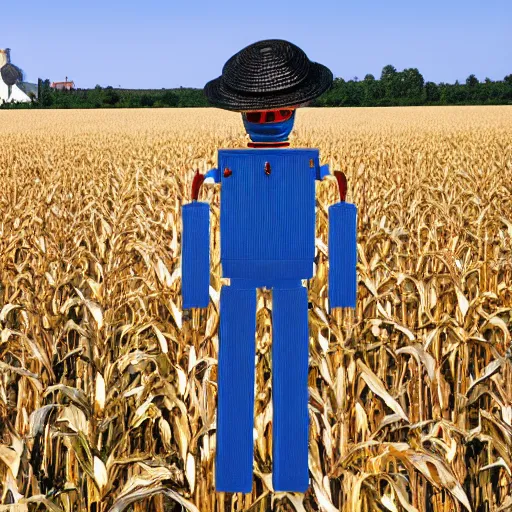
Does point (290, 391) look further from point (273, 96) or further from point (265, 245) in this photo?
point (273, 96)

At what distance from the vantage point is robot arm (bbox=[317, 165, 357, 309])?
2756 mm

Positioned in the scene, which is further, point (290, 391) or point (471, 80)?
point (471, 80)

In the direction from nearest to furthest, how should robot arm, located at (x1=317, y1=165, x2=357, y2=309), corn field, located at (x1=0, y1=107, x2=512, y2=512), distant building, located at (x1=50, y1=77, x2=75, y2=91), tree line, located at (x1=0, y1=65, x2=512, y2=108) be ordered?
corn field, located at (x1=0, y1=107, x2=512, y2=512), robot arm, located at (x1=317, y1=165, x2=357, y2=309), tree line, located at (x1=0, y1=65, x2=512, y2=108), distant building, located at (x1=50, y1=77, x2=75, y2=91)

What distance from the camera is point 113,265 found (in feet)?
17.5

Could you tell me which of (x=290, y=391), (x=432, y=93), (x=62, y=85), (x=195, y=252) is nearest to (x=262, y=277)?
(x=195, y=252)

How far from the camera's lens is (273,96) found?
8.68 ft

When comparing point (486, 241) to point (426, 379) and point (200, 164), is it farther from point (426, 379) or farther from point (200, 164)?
point (200, 164)

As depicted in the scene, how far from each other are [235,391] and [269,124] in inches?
38.4

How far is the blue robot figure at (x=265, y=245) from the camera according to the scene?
105 inches

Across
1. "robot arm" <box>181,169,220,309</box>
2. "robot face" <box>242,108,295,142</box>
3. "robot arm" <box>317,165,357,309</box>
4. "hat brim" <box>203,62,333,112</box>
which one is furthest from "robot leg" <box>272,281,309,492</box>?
"hat brim" <box>203,62,333,112</box>

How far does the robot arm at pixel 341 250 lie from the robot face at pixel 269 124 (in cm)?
20

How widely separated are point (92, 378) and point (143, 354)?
22.8 inches

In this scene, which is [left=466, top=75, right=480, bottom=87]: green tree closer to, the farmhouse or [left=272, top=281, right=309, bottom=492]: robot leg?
the farmhouse

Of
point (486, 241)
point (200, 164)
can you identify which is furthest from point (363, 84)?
point (486, 241)
